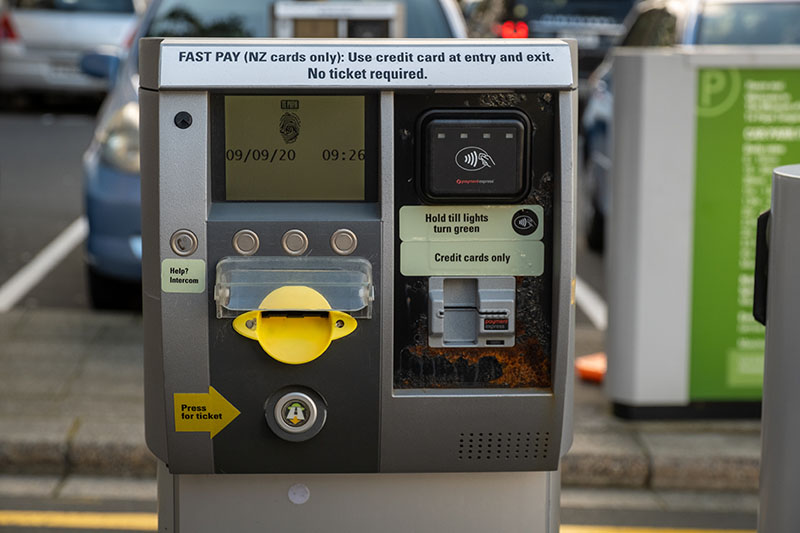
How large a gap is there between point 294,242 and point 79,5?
12713 mm

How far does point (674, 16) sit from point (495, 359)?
552 centimetres

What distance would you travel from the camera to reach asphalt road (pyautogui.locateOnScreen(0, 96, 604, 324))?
725 centimetres

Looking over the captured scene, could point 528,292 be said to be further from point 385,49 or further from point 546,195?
point 385,49

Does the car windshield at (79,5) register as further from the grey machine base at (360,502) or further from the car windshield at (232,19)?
the grey machine base at (360,502)

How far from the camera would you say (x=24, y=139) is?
41.9 feet

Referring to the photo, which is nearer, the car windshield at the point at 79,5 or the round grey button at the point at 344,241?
the round grey button at the point at 344,241

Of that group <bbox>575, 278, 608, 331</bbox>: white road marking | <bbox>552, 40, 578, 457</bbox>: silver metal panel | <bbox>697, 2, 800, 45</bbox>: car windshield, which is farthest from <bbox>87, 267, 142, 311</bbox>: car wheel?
<bbox>552, 40, 578, 457</bbox>: silver metal panel

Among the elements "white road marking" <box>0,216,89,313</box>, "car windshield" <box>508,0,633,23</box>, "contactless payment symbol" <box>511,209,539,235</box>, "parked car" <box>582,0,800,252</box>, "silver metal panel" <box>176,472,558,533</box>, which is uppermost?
"car windshield" <box>508,0,633,23</box>

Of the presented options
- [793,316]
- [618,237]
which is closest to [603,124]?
[618,237]

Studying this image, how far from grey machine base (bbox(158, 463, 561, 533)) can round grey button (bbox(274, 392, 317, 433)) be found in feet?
0.55

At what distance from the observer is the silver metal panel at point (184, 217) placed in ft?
7.52

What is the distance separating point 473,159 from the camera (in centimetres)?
237

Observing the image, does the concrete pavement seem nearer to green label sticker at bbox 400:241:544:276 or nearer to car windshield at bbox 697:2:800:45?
green label sticker at bbox 400:241:544:276

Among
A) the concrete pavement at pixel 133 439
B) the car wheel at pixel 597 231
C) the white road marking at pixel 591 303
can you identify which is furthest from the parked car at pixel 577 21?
the concrete pavement at pixel 133 439
